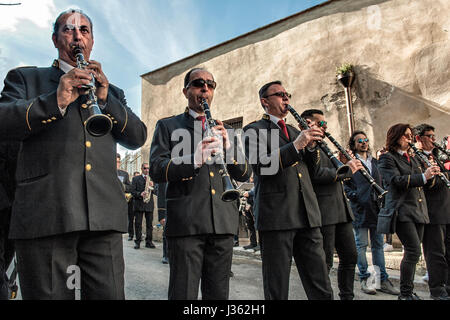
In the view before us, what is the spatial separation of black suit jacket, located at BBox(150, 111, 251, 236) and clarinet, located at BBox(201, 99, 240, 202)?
0.10m

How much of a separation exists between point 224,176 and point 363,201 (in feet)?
11.8

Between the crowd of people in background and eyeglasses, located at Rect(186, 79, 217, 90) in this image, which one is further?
eyeglasses, located at Rect(186, 79, 217, 90)

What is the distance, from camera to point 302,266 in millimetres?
3246

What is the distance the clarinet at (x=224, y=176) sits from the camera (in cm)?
248

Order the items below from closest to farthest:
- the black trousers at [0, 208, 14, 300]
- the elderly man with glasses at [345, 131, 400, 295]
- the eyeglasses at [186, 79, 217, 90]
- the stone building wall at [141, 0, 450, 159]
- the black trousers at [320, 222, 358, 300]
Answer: the black trousers at [0, 208, 14, 300] → the eyeglasses at [186, 79, 217, 90] → the black trousers at [320, 222, 358, 300] → the elderly man with glasses at [345, 131, 400, 295] → the stone building wall at [141, 0, 450, 159]

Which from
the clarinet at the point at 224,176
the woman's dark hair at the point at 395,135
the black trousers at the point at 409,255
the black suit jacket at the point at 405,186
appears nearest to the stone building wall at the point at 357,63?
the woman's dark hair at the point at 395,135

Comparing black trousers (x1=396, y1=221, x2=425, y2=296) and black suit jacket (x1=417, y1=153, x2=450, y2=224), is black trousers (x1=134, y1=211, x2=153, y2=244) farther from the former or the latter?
black suit jacket (x1=417, y1=153, x2=450, y2=224)

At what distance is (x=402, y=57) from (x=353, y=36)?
135cm

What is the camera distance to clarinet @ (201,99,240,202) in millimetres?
2477

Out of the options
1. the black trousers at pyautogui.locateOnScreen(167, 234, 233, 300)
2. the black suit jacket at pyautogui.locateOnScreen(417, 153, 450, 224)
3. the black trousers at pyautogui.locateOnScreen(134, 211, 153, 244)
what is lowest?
the black trousers at pyautogui.locateOnScreen(134, 211, 153, 244)

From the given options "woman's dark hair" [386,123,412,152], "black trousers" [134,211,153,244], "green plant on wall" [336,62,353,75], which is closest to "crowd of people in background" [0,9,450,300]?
"woman's dark hair" [386,123,412,152]

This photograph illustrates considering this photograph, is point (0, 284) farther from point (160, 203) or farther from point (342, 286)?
point (160, 203)

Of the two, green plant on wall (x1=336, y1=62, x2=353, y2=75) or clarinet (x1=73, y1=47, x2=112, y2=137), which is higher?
green plant on wall (x1=336, y1=62, x2=353, y2=75)

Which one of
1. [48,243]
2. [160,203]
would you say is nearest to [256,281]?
[160,203]
